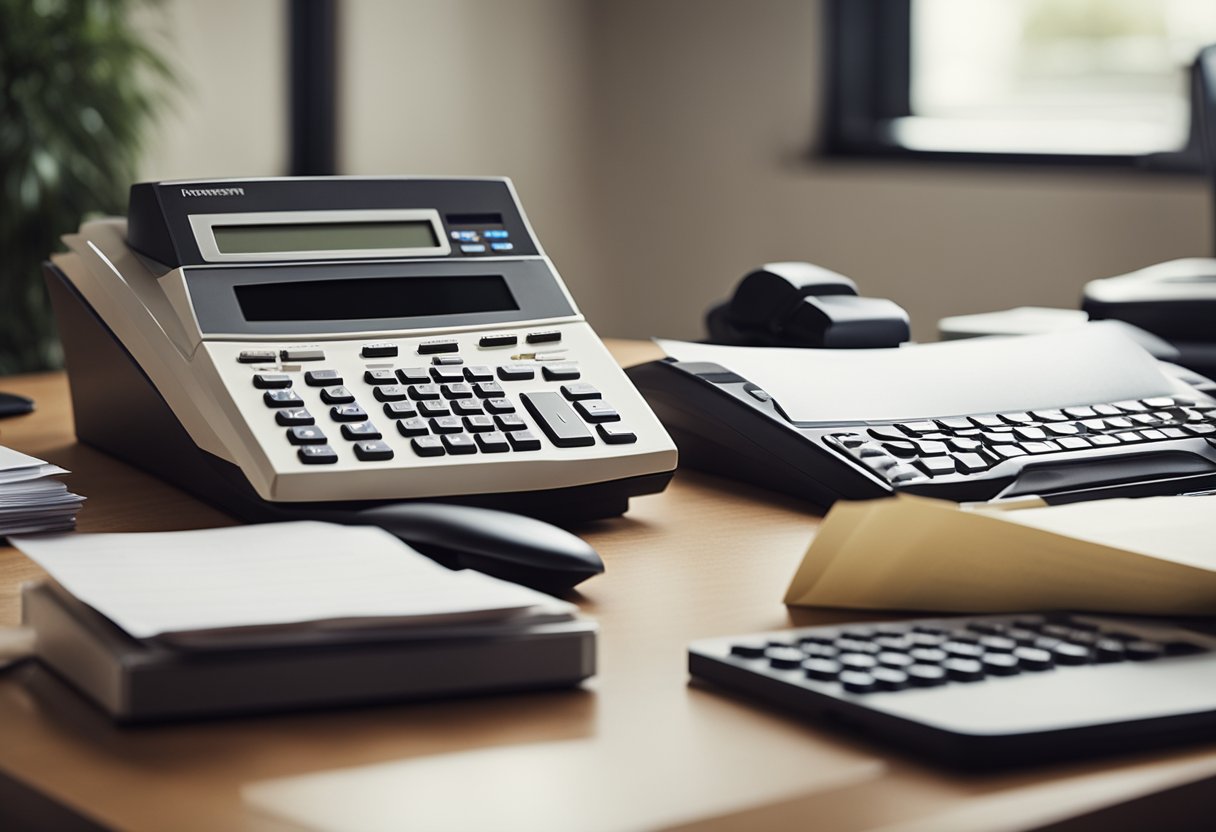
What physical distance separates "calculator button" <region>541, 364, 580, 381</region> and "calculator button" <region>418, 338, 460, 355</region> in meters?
0.06

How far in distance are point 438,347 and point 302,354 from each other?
85mm

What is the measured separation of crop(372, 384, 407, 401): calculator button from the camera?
0.84 metres

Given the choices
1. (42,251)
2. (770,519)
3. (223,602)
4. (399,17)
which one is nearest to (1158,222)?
(399,17)

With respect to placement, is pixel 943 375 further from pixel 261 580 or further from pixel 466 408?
pixel 261 580

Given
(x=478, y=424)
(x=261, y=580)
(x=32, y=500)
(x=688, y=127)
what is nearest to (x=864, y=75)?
(x=688, y=127)

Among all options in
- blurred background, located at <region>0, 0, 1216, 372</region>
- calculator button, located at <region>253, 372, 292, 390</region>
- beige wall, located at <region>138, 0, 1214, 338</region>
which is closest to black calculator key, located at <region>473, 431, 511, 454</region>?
calculator button, located at <region>253, 372, 292, 390</region>

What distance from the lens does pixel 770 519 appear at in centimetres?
87

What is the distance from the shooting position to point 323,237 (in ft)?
3.13

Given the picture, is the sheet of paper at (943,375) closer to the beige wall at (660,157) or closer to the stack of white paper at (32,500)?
the stack of white paper at (32,500)

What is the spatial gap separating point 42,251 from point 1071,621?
2.75 metres

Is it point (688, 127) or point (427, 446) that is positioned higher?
point (688, 127)

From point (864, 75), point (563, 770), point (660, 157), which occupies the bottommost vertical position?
point (563, 770)

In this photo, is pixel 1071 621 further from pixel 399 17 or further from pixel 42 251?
pixel 399 17

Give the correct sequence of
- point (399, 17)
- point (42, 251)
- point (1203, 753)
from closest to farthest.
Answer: point (1203, 753) → point (42, 251) → point (399, 17)
